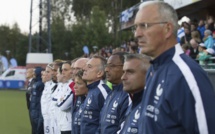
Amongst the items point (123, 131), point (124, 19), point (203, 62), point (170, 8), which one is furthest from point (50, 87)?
point (124, 19)

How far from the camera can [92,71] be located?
21.3 feet

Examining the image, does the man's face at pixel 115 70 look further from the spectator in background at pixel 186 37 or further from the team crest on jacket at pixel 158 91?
the spectator in background at pixel 186 37

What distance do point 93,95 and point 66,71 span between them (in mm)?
2447

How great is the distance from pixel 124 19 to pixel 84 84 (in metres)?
26.0

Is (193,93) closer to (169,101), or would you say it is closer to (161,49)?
(169,101)

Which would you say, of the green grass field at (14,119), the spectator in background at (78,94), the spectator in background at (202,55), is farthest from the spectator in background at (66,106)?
the green grass field at (14,119)

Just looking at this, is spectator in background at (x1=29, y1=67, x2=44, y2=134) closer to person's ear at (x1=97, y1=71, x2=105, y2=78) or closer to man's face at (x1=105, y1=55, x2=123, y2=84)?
person's ear at (x1=97, y1=71, x2=105, y2=78)

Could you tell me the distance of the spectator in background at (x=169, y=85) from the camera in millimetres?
2938

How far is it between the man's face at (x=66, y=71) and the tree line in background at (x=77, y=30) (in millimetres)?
Answer: 26771

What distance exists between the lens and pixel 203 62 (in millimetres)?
10234

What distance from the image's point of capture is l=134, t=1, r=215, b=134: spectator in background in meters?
Answer: 2.94

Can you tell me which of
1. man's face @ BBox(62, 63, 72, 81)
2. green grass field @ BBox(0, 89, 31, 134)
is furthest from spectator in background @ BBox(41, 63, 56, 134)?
green grass field @ BBox(0, 89, 31, 134)

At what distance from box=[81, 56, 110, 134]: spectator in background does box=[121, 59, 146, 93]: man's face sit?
5.47 ft

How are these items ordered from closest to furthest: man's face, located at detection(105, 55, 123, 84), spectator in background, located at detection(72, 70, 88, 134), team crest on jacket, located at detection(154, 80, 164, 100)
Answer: team crest on jacket, located at detection(154, 80, 164, 100) < man's face, located at detection(105, 55, 123, 84) < spectator in background, located at detection(72, 70, 88, 134)
